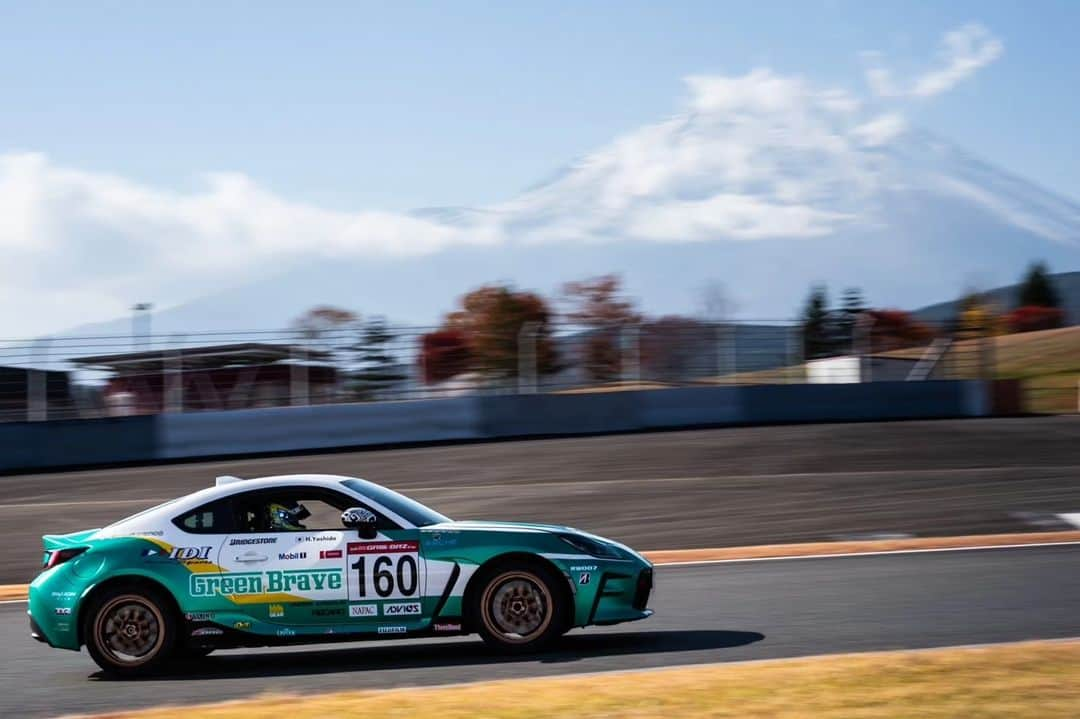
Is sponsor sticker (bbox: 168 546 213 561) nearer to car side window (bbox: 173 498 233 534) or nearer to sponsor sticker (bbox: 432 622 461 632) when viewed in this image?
car side window (bbox: 173 498 233 534)

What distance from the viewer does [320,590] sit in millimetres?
9078

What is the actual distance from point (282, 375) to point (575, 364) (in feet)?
18.5

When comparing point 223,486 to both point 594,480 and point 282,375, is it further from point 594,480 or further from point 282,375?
point 282,375

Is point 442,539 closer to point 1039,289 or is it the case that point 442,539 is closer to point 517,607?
point 517,607

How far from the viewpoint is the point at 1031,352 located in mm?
50906

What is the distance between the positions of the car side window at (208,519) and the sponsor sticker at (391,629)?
1.24 meters

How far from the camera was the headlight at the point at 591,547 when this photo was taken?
30.2 feet

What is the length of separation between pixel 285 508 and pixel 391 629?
112 cm

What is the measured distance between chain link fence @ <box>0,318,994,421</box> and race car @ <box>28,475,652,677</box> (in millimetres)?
16666

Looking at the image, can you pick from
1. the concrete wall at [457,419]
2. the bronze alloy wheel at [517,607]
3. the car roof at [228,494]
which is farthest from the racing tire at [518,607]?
the concrete wall at [457,419]

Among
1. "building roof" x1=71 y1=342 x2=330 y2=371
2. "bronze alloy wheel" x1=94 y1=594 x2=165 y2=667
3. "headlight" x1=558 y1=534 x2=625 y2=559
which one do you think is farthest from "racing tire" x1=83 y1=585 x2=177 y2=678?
"building roof" x1=71 y1=342 x2=330 y2=371

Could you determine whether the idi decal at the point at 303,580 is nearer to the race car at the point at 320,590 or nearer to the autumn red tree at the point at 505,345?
the race car at the point at 320,590

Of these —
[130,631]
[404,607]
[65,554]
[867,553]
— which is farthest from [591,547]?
[867,553]

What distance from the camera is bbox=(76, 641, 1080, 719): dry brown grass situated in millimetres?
6621
